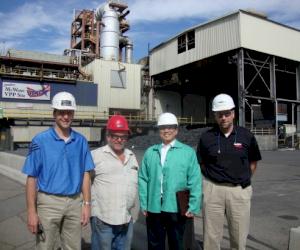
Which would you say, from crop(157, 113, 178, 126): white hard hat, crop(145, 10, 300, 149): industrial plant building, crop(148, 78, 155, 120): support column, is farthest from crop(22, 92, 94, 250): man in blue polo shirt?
crop(148, 78, 155, 120): support column

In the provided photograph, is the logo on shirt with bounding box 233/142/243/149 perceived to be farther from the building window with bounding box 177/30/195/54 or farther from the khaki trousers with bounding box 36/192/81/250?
the building window with bounding box 177/30/195/54

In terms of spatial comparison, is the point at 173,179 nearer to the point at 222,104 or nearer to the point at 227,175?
the point at 227,175

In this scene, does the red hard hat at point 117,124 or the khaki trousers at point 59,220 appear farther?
the red hard hat at point 117,124

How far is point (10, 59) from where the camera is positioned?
4344cm

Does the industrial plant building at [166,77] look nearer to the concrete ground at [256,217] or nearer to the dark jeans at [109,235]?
the concrete ground at [256,217]

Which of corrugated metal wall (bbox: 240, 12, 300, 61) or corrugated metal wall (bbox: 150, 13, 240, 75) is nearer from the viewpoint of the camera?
corrugated metal wall (bbox: 240, 12, 300, 61)

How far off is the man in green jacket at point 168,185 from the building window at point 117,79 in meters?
42.5

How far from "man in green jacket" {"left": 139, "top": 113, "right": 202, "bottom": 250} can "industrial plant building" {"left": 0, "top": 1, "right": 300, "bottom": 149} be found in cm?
3133

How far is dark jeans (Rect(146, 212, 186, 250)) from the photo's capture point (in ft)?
12.7

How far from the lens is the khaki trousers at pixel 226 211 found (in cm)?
395

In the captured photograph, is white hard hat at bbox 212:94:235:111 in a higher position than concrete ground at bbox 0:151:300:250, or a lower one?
higher

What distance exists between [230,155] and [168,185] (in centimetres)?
72

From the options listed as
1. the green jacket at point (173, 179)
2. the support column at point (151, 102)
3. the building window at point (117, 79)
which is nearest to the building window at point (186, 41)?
the support column at point (151, 102)

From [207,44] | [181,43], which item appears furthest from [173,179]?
[181,43]
